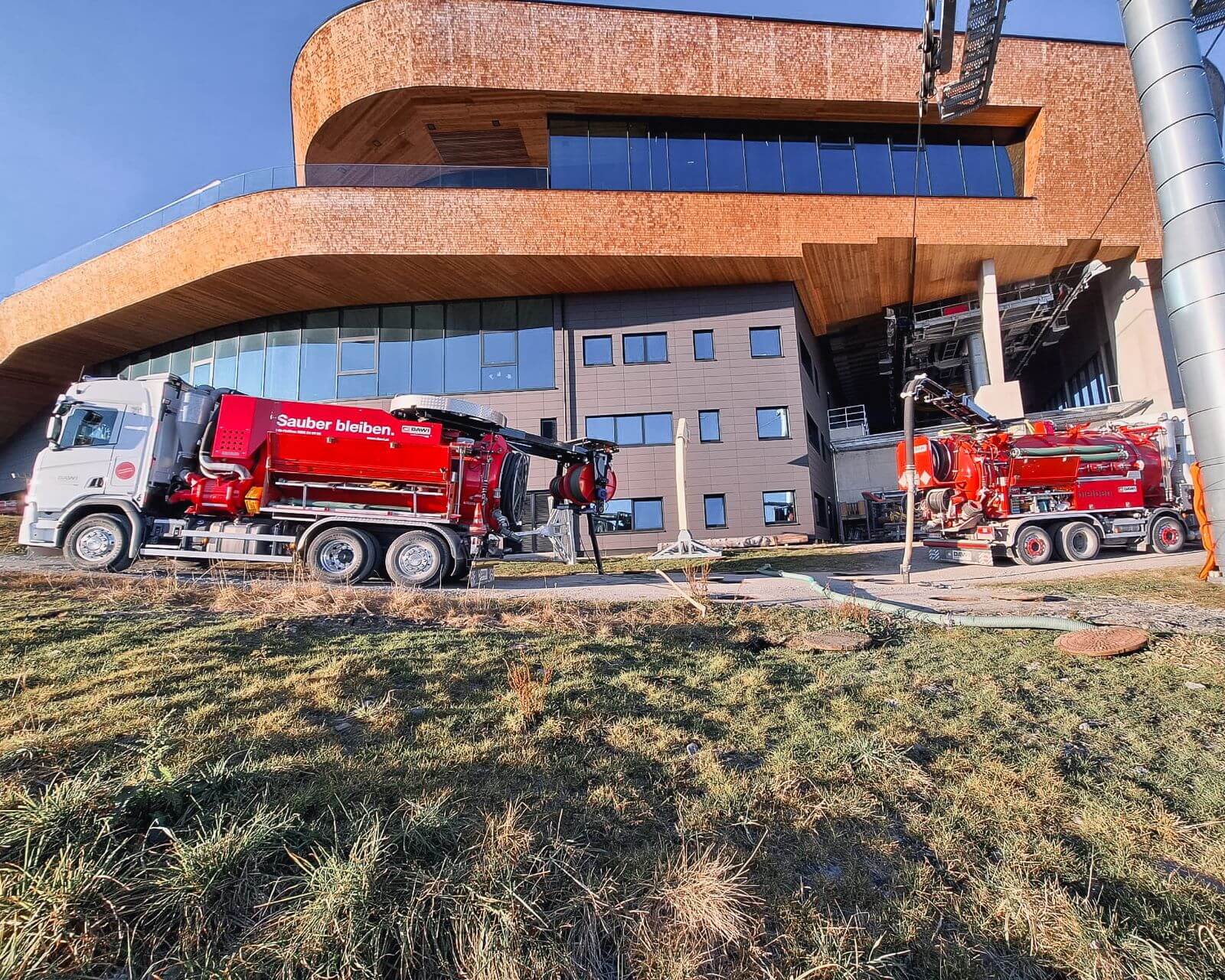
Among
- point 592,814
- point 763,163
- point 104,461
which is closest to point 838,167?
point 763,163

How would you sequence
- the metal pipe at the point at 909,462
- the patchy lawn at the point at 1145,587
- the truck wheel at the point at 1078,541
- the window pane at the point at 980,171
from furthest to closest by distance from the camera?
the window pane at the point at 980,171 < the truck wheel at the point at 1078,541 < the metal pipe at the point at 909,462 < the patchy lawn at the point at 1145,587

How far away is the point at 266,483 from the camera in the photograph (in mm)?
10383

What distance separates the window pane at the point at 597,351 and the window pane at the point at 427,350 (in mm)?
6024

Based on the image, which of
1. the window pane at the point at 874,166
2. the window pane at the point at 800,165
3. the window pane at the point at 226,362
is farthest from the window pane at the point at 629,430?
the window pane at the point at 226,362

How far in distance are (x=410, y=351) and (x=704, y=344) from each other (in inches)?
478

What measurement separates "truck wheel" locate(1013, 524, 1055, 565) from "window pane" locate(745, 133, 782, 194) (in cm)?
1675

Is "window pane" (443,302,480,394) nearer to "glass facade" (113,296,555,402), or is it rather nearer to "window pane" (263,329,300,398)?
"glass facade" (113,296,555,402)

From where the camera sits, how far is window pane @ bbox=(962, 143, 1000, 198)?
25188mm

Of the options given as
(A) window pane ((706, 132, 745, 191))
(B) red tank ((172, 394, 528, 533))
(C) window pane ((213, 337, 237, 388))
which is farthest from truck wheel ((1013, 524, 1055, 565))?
(C) window pane ((213, 337, 237, 388))

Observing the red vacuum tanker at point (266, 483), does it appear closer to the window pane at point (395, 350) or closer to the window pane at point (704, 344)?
the window pane at point (395, 350)

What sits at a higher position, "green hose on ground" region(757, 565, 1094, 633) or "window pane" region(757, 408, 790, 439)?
"window pane" region(757, 408, 790, 439)

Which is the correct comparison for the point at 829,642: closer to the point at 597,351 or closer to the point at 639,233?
the point at 639,233

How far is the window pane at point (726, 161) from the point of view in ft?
78.6

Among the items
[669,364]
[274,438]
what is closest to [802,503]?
[669,364]
